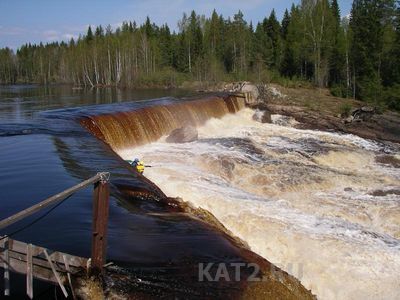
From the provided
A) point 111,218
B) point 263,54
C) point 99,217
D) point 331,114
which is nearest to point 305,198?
point 111,218

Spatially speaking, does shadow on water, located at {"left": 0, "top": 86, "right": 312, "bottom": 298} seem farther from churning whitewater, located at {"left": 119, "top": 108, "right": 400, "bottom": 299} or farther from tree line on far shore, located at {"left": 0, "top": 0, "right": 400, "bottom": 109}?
tree line on far shore, located at {"left": 0, "top": 0, "right": 400, "bottom": 109}

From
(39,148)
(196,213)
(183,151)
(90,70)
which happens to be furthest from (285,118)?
(90,70)

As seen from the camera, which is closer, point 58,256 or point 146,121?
point 58,256

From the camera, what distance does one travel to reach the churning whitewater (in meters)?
8.92

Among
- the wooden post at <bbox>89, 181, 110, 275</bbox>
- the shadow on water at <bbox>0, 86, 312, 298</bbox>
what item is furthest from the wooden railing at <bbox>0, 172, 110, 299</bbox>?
the shadow on water at <bbox>0, 86, 312, 298</bbox>

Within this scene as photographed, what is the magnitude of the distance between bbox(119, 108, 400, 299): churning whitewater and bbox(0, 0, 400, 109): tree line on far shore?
19.2 meters

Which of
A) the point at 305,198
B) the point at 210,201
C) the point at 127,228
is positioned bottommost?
the point at 305,198

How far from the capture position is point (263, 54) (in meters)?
61.8

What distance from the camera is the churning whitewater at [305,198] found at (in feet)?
29.3

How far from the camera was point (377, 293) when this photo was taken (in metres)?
8.44

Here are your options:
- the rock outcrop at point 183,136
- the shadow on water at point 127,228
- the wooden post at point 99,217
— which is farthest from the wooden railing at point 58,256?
the rock outcrop at point 183,136

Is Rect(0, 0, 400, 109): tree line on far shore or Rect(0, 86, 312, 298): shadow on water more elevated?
Rect(0, 0, 400, 109): tree line on far shore

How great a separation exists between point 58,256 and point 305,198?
10.1m

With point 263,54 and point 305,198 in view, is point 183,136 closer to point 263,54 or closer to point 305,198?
point 305,198
